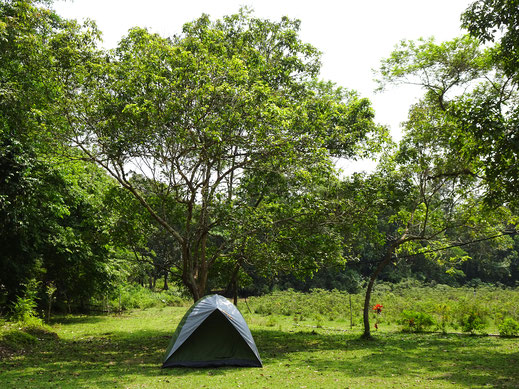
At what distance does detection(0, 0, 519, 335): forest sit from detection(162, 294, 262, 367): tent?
3.29 meters

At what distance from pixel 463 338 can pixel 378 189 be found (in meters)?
6.57

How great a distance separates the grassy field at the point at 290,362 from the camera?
28.7 feet

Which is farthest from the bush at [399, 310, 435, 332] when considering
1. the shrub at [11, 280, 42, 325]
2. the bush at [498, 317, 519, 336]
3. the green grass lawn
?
the shrub at [11, 280, 42, 325]

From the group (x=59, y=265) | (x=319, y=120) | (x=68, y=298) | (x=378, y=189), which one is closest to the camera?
(x=319, y=120)

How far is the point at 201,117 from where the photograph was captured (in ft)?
38.7

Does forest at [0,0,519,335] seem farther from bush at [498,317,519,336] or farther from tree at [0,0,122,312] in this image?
bush at [498,317,519,336]

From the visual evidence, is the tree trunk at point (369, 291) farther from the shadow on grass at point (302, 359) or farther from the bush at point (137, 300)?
the bush at point (137, 300)

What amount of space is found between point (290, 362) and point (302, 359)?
0.66 m

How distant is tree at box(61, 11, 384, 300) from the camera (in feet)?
38.7

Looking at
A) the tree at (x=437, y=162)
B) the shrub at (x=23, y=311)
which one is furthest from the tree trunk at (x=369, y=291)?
the shrub at (x=23, y=311)

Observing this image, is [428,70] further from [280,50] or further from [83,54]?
[83,54]

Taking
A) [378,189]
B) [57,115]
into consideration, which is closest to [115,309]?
[57,115]

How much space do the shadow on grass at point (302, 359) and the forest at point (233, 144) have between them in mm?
2756

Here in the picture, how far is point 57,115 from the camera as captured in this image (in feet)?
41.3
